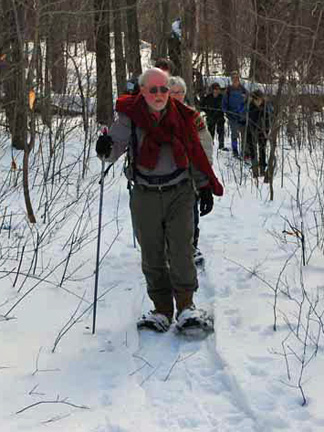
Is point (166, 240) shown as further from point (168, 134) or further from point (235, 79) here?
point (235, 79)

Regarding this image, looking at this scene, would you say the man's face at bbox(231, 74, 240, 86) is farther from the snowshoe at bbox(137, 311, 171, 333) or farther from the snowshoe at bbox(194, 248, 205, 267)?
the snowshoe at bbox(137, 311, 171, 333)

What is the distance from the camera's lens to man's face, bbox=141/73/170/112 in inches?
149

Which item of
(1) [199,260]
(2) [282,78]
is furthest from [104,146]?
(2) [282,78]

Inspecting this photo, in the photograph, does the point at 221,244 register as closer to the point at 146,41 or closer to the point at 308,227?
the point at 308,227

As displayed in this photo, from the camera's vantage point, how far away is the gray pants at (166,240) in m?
3.96

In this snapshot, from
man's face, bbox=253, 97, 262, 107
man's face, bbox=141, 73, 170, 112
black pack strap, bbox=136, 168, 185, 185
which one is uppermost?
man's face, bbox=141, 73, 170, 112

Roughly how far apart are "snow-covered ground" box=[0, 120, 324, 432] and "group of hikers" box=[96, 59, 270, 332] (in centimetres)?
26

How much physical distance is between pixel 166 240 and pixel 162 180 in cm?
43

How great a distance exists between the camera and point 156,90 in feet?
12.5

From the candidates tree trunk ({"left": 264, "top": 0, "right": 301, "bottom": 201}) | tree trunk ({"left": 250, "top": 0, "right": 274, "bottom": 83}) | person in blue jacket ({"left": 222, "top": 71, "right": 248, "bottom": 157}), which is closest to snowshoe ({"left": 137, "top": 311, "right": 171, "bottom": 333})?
tree trunk ({"left": 264, "top": 0, "right": 301, "bottom": 201})

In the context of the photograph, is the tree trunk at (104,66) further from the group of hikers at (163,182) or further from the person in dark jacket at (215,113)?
the group of hikers at (163,182)

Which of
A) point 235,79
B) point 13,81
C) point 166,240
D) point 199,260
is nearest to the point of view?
point 166,240

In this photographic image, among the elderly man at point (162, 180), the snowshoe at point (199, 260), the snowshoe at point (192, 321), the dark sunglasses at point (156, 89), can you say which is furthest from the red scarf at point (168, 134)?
the snowshoe at point (199, 260)

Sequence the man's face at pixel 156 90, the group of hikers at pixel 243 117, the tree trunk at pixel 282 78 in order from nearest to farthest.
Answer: the man's face at pixel 156 90 < the tree trunk at pixel 282 78 < the group of hikers at pixel 243 117
